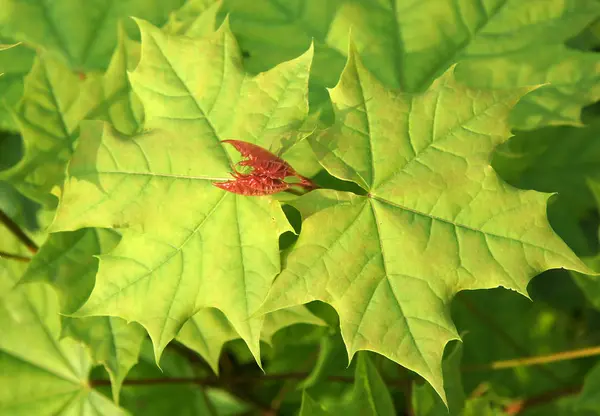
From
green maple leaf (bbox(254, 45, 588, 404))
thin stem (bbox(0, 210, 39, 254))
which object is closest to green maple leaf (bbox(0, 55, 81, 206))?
thin stem (bbox(0, 210, 39, 254))

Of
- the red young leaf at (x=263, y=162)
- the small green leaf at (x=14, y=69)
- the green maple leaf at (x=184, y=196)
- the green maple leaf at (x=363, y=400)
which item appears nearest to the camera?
the red young leaf at (x=263, y=162)

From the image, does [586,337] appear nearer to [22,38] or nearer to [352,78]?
[352,78]

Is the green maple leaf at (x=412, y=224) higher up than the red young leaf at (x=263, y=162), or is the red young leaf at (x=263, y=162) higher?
the red young leaf at (x=263, y=162)

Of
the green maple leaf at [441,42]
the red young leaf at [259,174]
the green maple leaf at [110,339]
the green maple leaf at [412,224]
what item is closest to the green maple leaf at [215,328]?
the green maple leaf at [110,339]

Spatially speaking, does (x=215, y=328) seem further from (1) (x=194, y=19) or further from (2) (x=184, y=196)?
(1) (x=194, y=19)

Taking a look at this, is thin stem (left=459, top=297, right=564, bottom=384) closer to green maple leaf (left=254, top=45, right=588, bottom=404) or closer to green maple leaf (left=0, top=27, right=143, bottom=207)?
A: green maple leaf (left=254, top=45, right=588, bottom=404)

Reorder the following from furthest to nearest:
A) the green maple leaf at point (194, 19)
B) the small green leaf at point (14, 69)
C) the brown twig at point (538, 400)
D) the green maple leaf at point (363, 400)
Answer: the brown twig at point (538, 400), the small green leaf at point (14, 69), the green maple leaf at point (194, 19), the green maple leaf at point (363, 400)

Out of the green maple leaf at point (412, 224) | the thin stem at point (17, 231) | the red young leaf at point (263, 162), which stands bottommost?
the thin stem at point (17, 231)

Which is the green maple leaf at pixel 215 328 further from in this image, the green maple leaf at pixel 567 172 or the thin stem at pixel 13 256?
the green maple leaf at pixel 567 172

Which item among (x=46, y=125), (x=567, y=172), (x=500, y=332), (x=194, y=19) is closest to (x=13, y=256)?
(x=46, y=125)
